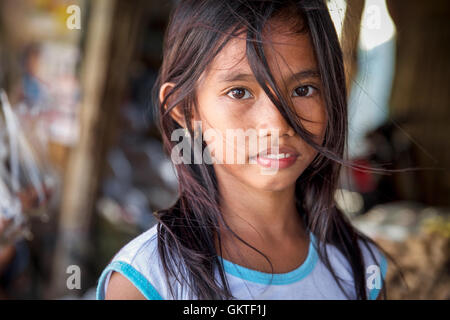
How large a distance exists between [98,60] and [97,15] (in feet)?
0.64

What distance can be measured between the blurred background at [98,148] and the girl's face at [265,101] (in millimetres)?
90

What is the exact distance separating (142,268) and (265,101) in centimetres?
30

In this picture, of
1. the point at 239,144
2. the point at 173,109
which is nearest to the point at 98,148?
the point at 173,109

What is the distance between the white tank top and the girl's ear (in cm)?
18

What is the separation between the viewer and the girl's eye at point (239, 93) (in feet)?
1.98

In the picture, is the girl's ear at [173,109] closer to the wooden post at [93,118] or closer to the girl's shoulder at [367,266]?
the girl's shoulder at [367,266]

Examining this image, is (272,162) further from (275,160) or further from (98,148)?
(98,148)

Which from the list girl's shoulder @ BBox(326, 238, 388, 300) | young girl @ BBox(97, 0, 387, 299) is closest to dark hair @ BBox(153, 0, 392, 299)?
young girl @ BBox(97, 0, 387, 299)

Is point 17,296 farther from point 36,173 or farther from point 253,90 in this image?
point 253,90

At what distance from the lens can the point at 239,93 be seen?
0.61m

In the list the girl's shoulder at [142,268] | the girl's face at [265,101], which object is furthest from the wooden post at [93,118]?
the girl's face at [265,101]

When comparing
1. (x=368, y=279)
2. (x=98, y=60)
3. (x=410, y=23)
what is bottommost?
(x=368, y=279)
